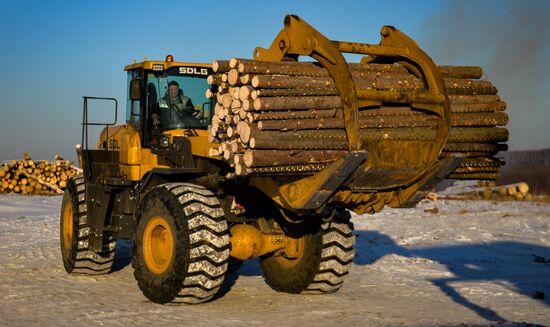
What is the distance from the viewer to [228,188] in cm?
925

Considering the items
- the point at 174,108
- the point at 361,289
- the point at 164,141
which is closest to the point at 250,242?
the point at 164,141

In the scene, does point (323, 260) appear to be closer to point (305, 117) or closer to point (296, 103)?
point (305, 117)

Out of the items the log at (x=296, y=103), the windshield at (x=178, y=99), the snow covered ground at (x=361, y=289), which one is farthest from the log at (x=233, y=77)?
the windshield at (x=178, y=99)

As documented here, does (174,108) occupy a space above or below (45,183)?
above

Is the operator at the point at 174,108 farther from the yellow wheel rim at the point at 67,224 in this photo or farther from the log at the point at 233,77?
the log at the point at 233,77

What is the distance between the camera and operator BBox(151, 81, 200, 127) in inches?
405

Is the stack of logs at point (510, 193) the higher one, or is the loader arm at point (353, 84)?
the loader arm at point (353, 84)

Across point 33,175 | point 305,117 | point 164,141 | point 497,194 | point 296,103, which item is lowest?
point 497,194

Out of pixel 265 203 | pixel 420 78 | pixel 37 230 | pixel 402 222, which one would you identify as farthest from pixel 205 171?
pixel 402 222

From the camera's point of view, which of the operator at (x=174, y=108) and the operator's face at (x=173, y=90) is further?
the operator's face at (x=173, y=90)

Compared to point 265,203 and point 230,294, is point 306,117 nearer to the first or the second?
point 265,203

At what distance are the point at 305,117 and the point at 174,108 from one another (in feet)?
10.8

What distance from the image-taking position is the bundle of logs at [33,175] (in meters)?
27.0

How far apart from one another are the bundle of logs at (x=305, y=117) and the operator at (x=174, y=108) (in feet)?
6.92
